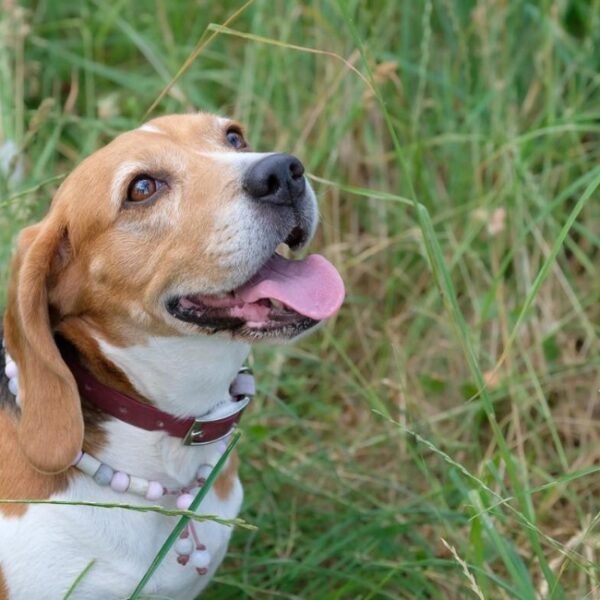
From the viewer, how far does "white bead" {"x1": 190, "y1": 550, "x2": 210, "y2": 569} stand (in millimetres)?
3193

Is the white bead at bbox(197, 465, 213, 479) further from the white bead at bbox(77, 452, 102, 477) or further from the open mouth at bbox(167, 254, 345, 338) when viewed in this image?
the open mouth at bbox(167, 254, 345, 338)

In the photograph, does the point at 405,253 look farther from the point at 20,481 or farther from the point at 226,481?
the point at 20,481

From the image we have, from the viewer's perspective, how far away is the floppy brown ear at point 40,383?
2.94 m

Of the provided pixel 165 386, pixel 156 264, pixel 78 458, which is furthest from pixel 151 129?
pixel 78 458

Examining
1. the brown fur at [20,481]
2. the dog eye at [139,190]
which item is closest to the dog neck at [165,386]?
the brown fur at [20,481]

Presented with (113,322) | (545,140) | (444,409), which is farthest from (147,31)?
(113,322)

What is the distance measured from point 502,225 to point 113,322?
1858 millimetres

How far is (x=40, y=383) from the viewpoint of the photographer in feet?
9.81

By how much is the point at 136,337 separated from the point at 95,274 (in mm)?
198

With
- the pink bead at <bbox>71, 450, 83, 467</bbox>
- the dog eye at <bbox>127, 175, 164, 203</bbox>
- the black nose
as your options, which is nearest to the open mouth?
the black nose

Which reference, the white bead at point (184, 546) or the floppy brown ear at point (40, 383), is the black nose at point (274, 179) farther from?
the white bead at point (184, 546)

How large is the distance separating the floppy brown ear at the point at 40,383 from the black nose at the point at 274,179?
22.8 inches

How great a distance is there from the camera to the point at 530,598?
9.74 ft

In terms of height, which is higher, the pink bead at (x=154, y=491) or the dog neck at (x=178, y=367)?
the dog neck at (x=178, y=367)
